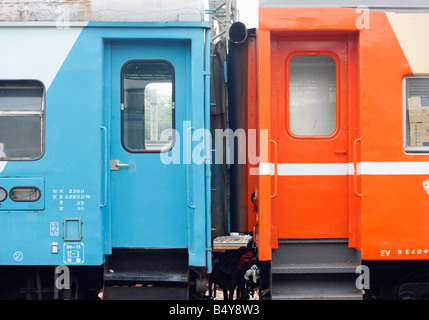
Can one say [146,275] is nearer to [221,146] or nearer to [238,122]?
[221,146]

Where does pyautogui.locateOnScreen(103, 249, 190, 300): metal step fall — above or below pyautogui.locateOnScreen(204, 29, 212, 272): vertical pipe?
below

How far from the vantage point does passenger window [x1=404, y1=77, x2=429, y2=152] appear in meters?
4.52

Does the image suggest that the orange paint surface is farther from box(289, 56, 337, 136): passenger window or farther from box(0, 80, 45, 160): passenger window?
box(0, 80, 45, 160): passenger window

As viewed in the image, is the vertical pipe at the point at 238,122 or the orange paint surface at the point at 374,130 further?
the vertical pipe at the point at 238,122

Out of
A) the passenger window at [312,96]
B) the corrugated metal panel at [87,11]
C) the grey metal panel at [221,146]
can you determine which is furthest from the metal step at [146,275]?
the corrugated metal panel at [87,11]

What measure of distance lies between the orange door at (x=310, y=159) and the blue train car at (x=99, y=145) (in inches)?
32.5

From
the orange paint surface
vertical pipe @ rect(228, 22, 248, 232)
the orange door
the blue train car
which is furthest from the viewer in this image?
vertical pipe @ rect(228, 22, 248, 232)

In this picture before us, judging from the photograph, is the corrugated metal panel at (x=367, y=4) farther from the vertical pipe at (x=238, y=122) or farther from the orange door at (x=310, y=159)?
the vertical pipe at (x=238, y=122)

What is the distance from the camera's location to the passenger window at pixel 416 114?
452 cm

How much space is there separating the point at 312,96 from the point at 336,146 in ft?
1.97

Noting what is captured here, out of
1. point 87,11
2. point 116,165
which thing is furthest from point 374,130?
point 87,11

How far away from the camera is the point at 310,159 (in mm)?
4695

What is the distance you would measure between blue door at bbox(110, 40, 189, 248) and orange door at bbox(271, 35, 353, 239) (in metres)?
1.02

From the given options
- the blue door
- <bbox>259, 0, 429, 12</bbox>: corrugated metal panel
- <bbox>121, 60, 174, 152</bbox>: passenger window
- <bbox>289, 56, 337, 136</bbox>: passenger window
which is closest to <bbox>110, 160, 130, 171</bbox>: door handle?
the blue door
